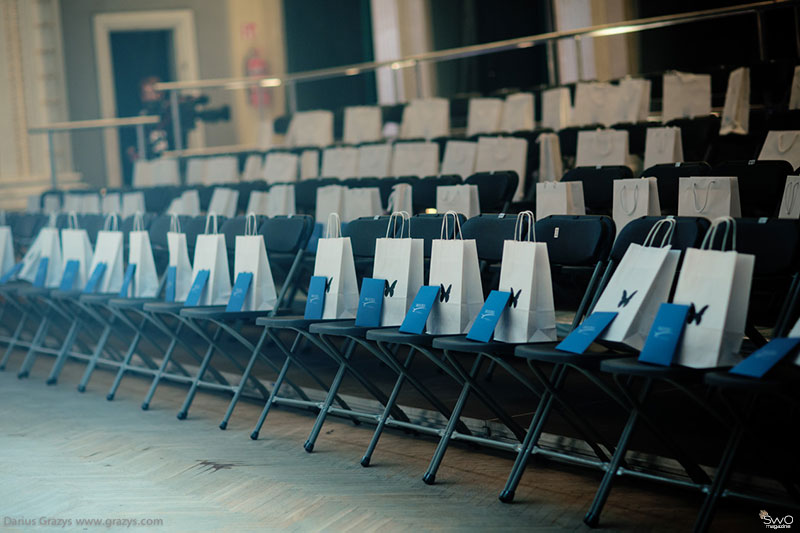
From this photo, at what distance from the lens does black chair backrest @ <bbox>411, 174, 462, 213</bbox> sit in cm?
574

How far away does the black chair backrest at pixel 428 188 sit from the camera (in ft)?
18.8

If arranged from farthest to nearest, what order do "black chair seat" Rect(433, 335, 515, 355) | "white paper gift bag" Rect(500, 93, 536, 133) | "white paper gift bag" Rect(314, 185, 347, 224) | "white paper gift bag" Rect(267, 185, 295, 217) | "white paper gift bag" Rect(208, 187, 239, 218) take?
"white paper gift bag" Rect(500, 93, 536, 133) → "white paper gift bag" Rect(208, 187, 239, 218) → "white paper gift bag" Rect(267, 185, 295, 217) → "white paper gift bag" Rect(314, 185, 347, 224) → "black chair seat" Rect(433, 335, 515, 355)

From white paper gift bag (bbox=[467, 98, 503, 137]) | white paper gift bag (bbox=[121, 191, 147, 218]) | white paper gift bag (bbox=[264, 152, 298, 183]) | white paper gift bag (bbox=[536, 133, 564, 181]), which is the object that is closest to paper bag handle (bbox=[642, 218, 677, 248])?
white paper gift bag (bbox=[536, 133, 564, 181])

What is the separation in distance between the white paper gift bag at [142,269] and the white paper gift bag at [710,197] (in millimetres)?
3015

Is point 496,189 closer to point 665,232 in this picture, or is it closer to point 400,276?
point 400,276

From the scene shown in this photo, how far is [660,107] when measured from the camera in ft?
23.9

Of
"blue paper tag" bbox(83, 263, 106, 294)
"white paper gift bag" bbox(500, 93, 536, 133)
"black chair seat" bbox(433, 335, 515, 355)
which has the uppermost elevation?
"white paper gift bag" bbox(500, 93, 536, 133)

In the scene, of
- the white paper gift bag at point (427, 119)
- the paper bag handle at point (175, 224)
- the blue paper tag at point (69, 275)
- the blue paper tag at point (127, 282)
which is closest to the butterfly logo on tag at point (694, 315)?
the paper bag handle at point (175, 224)

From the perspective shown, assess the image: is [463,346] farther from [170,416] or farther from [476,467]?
[170,416]

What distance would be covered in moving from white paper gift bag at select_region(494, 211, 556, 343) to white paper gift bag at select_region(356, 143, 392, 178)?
3883 mm

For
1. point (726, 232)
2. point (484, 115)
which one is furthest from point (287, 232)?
point (484, 115)

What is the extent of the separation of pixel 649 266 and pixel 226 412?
7.83 ft

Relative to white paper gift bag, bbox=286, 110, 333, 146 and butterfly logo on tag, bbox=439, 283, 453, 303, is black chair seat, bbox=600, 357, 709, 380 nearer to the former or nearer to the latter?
butterfly logo on tag, bbox=439, 283, 453, 303

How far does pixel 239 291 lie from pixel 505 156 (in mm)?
2402
